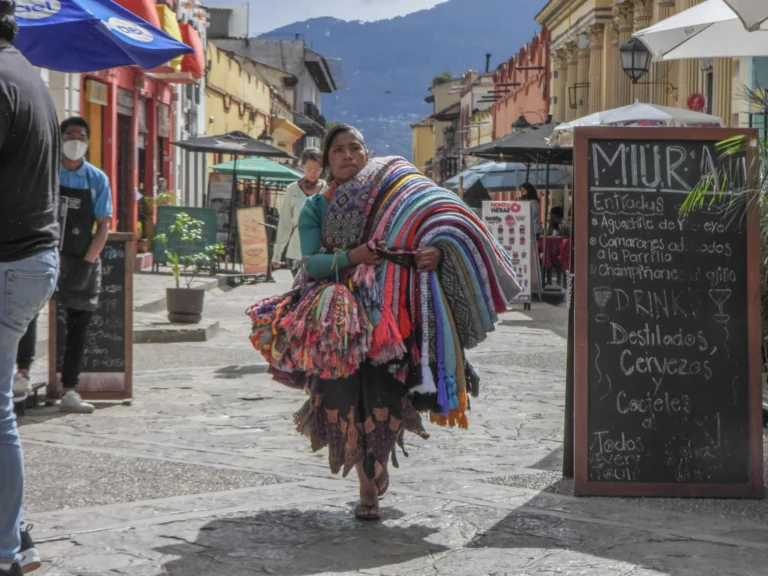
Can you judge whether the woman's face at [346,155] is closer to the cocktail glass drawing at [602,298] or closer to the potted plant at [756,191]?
the cocktail glass drawing at [602,298]

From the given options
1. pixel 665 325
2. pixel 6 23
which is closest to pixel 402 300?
pixel 665 325

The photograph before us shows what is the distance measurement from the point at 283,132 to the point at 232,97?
13.6 m

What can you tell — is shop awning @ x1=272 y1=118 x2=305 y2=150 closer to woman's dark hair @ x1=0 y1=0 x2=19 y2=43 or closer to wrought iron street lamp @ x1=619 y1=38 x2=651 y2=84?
wrought iron street lamp @ x1=619 y1=38 x2=651 y2=84

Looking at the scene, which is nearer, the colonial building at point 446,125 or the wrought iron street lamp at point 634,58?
the wrought iron street lamp at point 634,58

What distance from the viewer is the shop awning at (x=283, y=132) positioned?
54119 millimetres

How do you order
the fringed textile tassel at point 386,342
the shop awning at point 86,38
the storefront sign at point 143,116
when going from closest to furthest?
the fringed textile tassel at point 386,342
the shop awning at point 86,38
the storefront sign at point 143,116

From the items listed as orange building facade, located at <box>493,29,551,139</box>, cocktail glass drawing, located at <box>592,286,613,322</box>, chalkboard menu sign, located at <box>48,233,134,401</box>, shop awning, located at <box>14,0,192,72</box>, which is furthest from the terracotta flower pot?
orange building facade, located at <box>493,29,551,139</box>

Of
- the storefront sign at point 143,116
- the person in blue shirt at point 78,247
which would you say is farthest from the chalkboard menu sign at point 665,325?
the storefront sign at point 143,116

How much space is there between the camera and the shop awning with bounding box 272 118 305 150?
5412 centimetres

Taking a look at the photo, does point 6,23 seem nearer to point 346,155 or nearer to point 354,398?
point 346,155

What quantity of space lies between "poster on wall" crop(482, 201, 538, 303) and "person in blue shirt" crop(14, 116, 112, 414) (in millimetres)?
10207

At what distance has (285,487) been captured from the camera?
5953mm

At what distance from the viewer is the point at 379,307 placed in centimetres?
519

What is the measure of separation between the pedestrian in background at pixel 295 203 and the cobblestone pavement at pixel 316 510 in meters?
2.33
